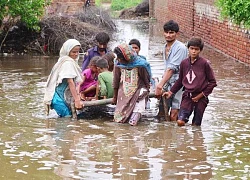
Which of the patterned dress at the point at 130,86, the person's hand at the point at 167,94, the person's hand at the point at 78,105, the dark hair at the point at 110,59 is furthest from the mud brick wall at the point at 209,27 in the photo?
the person's hand at the point at 78,105

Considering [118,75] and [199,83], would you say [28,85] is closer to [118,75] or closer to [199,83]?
[118,75]

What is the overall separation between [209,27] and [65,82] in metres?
12.9

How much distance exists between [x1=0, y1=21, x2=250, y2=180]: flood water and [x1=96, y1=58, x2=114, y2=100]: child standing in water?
15.9 inches

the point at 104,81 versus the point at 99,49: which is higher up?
the point at 99,49

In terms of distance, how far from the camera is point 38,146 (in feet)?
25.7

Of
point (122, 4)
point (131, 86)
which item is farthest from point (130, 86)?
point (122, 4)

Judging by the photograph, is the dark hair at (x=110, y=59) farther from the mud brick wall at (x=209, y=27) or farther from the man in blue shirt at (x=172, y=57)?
the mud brick wall at (x=209, y=27)

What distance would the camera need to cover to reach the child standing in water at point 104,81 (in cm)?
966

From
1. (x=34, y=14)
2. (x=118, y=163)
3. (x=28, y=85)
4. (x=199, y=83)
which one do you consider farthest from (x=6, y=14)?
(x=118, y=163)

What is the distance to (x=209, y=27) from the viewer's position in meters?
21.8

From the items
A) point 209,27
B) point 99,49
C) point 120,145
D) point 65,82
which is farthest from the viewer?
point 209,27

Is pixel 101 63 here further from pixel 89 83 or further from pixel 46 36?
pixel 46 36

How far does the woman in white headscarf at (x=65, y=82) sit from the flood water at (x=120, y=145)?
10.0 inches

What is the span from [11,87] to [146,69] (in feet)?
15.5
